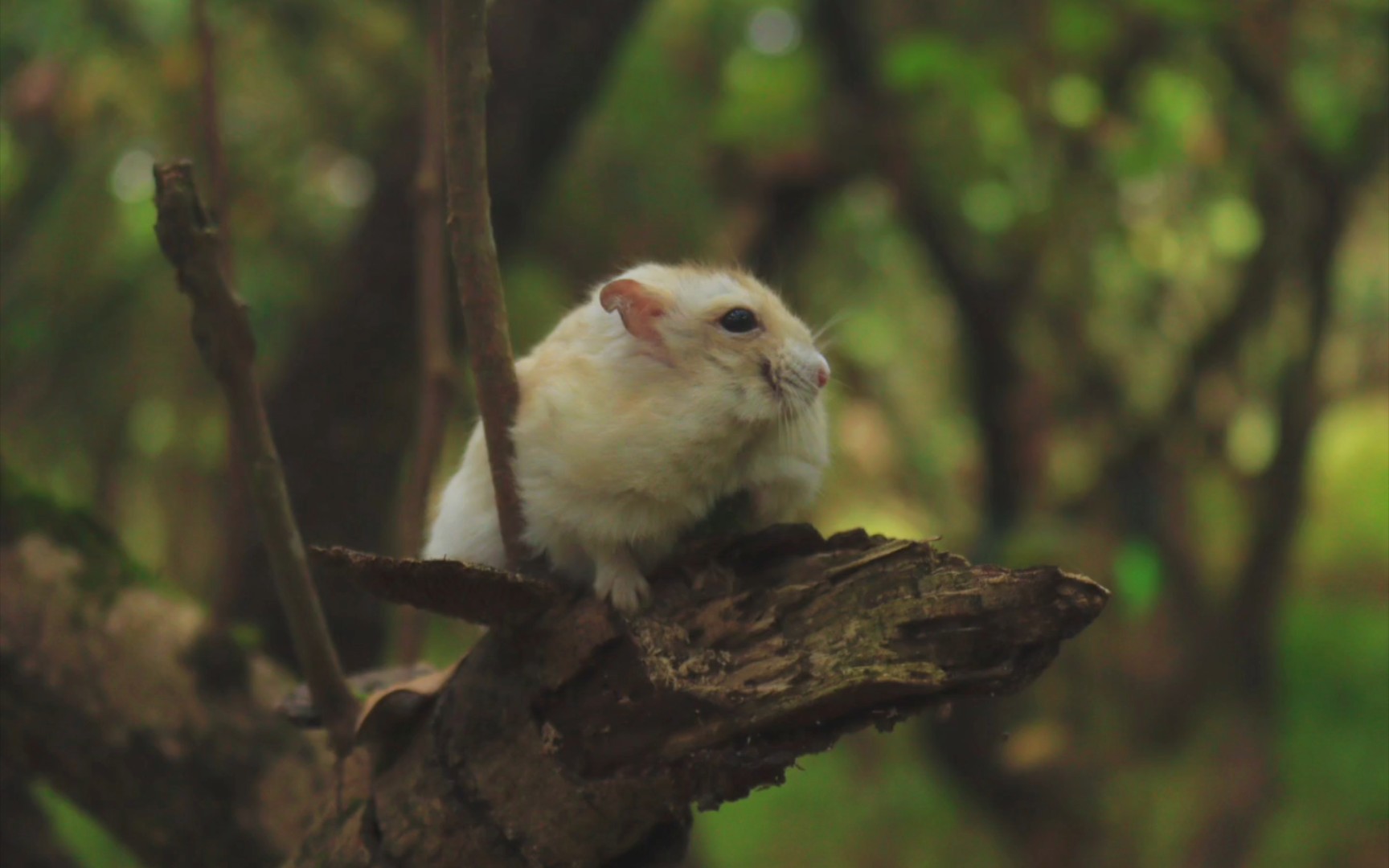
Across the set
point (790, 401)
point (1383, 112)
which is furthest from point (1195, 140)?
point (790, 401)

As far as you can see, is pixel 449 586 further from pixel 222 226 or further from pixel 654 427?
pixel 222 226

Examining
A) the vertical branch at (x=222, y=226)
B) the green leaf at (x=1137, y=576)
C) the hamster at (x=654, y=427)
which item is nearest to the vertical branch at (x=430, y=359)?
the vertical branch at (x=222, y=226)

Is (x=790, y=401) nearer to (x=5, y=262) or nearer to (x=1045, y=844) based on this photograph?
(x=5, y=262)

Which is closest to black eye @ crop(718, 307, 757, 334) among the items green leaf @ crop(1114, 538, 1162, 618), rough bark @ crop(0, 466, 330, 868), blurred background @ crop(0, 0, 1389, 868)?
rough bark @ crop(0, 466, 330, 868)

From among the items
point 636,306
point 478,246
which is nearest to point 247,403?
point 478,246

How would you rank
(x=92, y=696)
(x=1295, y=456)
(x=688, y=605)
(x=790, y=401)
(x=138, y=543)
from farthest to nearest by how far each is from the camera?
(x=138, y=543) → (x=1295, y=456) → (x=92, y=696) → (x=790, y=401) → (x=688, y=605)
